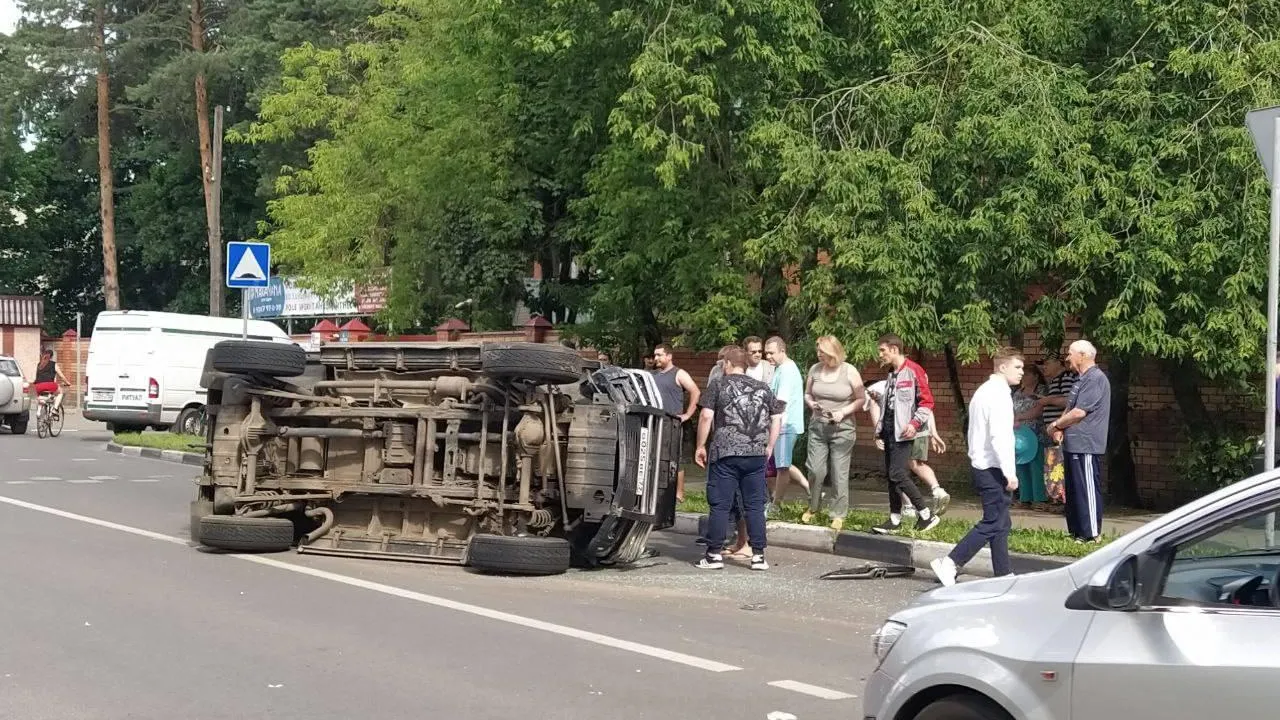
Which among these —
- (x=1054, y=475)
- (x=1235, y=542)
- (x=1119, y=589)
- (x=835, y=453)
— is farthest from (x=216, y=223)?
(x=1119, y=589)

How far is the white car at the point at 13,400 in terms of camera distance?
28859 millimetres

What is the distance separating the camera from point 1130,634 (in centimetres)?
408

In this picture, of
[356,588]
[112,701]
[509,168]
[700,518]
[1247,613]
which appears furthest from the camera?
[509,168]

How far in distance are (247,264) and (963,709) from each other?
16.0 metres

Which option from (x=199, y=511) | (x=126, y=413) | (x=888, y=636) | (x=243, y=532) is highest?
(x=126, y=413)

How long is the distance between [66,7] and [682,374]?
40954mm

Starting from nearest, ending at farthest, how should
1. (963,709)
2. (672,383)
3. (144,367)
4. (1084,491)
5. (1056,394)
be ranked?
1. (963,709)
2. (1084,491)
3. (672,383)
4. (1056,394)
5. (144,367)

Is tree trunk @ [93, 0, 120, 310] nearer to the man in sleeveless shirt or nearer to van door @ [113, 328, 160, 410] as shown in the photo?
van door @ [113, 328, 160, 410]

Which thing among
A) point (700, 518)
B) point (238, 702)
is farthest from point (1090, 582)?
point (700, 518)

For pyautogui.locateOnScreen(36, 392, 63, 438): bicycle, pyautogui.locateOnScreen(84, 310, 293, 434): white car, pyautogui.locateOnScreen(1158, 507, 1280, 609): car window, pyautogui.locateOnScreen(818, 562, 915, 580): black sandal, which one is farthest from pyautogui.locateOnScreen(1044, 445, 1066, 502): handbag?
pyautogui.locateOnScreen(36, 392, 63, 438): bicycle

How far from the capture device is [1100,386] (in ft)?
36.3

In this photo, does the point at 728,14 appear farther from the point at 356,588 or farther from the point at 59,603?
the point at 59,603

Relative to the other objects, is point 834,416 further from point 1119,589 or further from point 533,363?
point 1119,589

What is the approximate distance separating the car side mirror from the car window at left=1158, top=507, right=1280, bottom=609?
0.37ft
